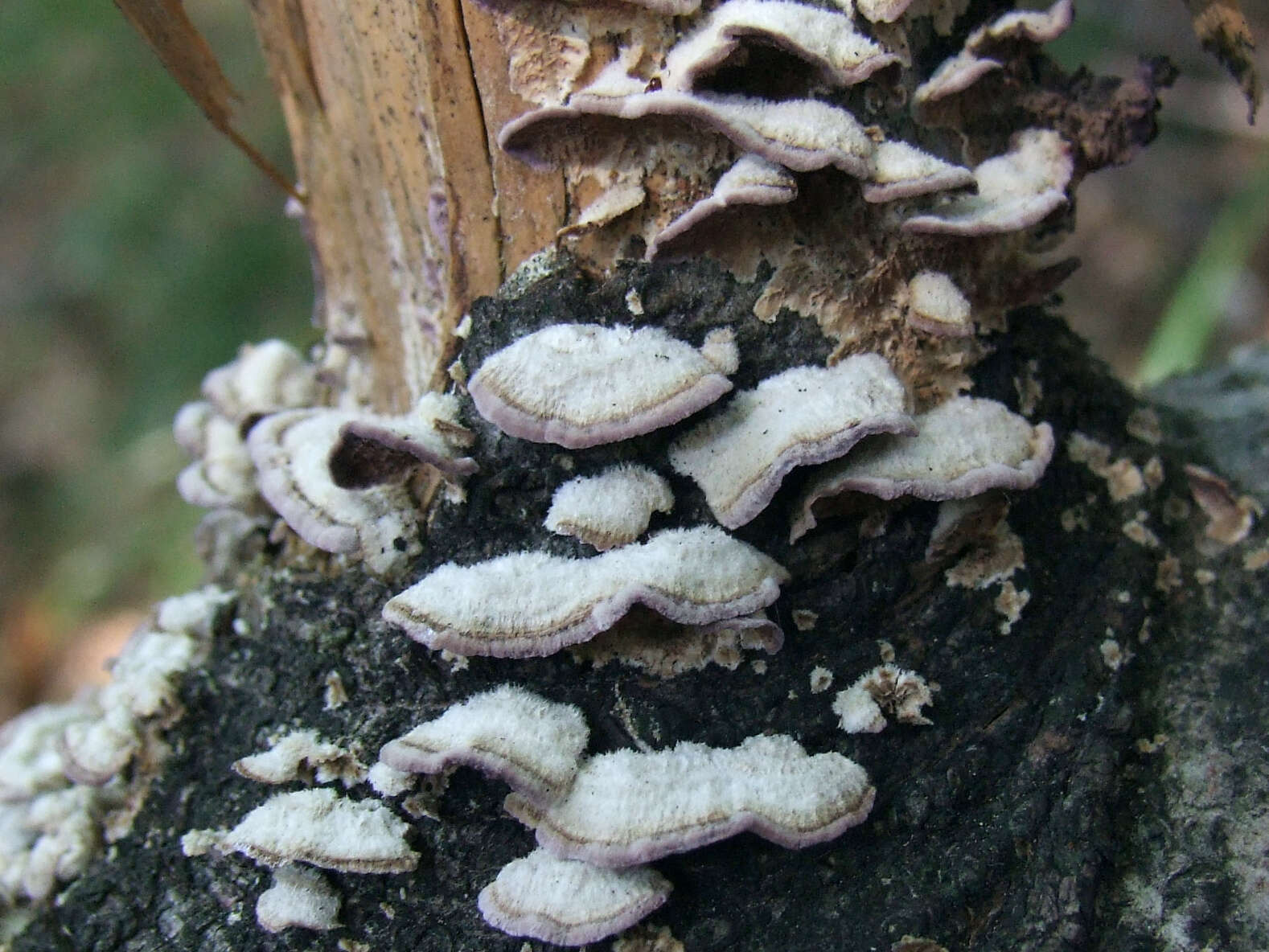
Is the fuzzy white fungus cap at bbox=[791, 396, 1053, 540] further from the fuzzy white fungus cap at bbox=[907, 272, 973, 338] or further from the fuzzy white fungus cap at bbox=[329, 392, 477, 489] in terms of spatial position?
the fuzzy white fungus cap at bbox=[329, 392, 477, 489]

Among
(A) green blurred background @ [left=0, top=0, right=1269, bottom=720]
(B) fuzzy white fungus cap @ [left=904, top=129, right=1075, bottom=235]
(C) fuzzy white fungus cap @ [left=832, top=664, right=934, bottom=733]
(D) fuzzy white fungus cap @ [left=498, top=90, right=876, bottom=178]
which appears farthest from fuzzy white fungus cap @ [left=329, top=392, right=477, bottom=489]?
(A) green blurred background @ [left=0, top=0, right=1269, bottom=720]

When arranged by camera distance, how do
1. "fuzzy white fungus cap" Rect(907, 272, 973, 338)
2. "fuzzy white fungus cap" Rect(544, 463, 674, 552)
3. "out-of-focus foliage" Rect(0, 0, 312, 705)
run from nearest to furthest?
"fuzzy white fungus cap" Rect(544, 463, 674, 552) < "fuzzy white fungus cap" Rect(907, 272, 973, 338) < "out-of-focus foliage" Rect(0, 0, 312, 705)

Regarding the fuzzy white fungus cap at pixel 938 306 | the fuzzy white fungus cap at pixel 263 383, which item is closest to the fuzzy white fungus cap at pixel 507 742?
the fuzzy white fungus cap at pixel 938 306

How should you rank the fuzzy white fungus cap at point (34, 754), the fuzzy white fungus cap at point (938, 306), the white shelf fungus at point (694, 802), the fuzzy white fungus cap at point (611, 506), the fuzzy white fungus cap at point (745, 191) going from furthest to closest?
the fuzzy white fungus cap at point (34, 754), the fuzzy white fungus cap at point (938, 306), the fuzzy white fungus cap at point (611, 506), the fuzzy white fungus cap at point (745, 191), the white shelf fungus at point (694, 802)

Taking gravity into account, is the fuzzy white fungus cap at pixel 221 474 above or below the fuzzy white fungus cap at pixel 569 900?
above

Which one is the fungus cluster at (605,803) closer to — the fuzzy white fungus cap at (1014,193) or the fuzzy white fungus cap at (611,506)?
the fuzzy white fungus cap at (611,506)

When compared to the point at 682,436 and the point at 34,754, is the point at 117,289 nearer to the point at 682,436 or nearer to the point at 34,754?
the point at 34,754
